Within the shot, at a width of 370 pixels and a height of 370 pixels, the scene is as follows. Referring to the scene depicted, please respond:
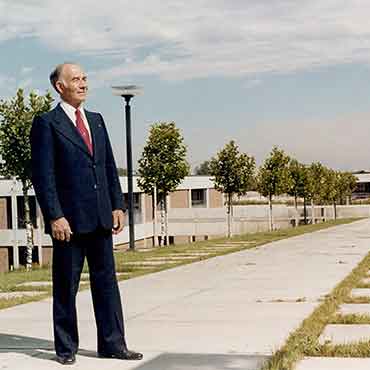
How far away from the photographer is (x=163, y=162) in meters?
27.4

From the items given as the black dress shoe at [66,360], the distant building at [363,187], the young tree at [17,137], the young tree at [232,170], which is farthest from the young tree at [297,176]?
the distant building at [363,187]

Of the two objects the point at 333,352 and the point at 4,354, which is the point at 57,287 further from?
the point at 333,352

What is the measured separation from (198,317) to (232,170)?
23.3 m

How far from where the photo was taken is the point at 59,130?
5.88 metres

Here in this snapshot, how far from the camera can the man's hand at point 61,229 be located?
5688mm

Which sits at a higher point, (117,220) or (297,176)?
(297,176)

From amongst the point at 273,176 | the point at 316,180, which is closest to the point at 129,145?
the point at 273,176

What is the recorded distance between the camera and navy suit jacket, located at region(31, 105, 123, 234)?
5766 millimetres

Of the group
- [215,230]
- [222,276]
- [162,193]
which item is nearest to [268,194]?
[215,230]

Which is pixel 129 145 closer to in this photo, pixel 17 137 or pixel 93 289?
pixel 17 137

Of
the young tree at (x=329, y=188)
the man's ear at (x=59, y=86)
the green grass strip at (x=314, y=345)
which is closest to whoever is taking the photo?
the green grass strip at (x=314, y=345)

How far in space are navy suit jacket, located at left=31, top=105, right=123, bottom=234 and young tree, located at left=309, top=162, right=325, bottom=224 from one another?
41.0 meters

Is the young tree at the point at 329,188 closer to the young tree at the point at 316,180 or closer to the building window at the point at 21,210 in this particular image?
the young tree at the point at 316,180

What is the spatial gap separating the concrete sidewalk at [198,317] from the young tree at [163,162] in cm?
1246
